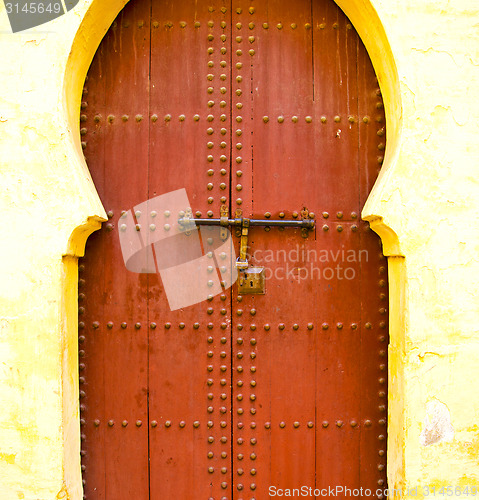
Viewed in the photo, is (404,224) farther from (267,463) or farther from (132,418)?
(132,418)

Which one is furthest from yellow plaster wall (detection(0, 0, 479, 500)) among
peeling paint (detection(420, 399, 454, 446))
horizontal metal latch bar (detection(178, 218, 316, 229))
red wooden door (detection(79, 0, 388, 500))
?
horizontal metal latch bar (detection(178, 218, 316, 229))

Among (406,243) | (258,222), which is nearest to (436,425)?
(406,243)

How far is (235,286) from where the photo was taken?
6.98 feet

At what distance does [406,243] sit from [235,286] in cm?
81

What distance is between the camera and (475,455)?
6.14ft

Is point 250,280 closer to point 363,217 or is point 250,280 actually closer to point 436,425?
point 363,217

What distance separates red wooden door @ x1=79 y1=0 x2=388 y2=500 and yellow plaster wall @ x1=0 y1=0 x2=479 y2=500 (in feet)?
0.79

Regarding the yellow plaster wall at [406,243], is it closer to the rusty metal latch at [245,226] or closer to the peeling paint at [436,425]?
the peeling paint at [436,425]

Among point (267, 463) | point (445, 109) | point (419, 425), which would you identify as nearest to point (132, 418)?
point (267, 463)

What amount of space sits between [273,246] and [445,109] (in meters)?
0.97

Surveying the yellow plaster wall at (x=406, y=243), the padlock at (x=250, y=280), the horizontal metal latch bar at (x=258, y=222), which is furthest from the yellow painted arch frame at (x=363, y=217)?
the padlock at (x=250, y=280)

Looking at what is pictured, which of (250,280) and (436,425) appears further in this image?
(250,280)

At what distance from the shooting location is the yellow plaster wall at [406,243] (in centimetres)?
187

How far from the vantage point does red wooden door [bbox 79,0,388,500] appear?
2.10 meters
